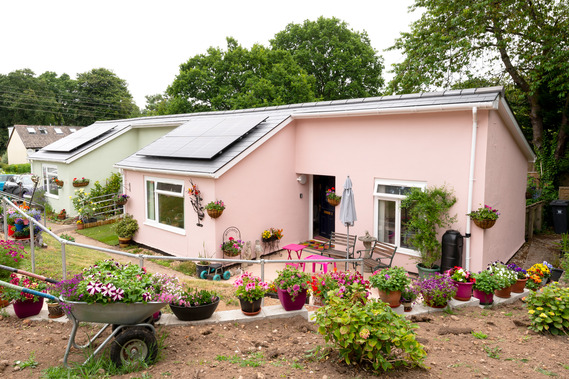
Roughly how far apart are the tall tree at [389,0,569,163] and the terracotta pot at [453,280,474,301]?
1330 centimetres

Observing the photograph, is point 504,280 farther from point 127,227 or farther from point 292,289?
point 127,227

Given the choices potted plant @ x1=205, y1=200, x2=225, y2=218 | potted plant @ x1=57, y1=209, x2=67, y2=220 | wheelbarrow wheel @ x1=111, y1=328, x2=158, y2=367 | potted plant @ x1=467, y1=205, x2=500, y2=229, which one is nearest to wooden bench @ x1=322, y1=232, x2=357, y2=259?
potted plant @ x1=205, y1=200, x2=225, y2=218

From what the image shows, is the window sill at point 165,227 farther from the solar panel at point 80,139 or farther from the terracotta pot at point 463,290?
the solar panel at point 80,139

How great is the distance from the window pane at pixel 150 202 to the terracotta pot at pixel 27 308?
23.5ft

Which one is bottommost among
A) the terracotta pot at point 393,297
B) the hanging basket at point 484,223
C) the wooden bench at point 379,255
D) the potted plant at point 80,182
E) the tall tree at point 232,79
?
the wooden bench at point 379,255

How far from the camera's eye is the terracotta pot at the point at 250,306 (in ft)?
18.1

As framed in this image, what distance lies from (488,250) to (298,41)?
29614 mm

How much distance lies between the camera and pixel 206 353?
14.6 feet

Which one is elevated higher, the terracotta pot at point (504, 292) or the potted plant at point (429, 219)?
the potted plant at point (429, 219)

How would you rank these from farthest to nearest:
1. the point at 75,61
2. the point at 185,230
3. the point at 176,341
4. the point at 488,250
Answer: the point at 75,61
the point at 185,230
the point at 488,250
the point at 176,341

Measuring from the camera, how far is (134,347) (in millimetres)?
4207

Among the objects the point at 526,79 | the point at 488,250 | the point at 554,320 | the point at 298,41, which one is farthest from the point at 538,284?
the point at 298,41

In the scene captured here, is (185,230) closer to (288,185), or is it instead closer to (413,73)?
(288,185)

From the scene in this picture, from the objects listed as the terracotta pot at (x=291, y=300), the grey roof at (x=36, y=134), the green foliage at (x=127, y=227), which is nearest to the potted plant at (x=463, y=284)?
the terracotta pot at (x=291, y=300)
